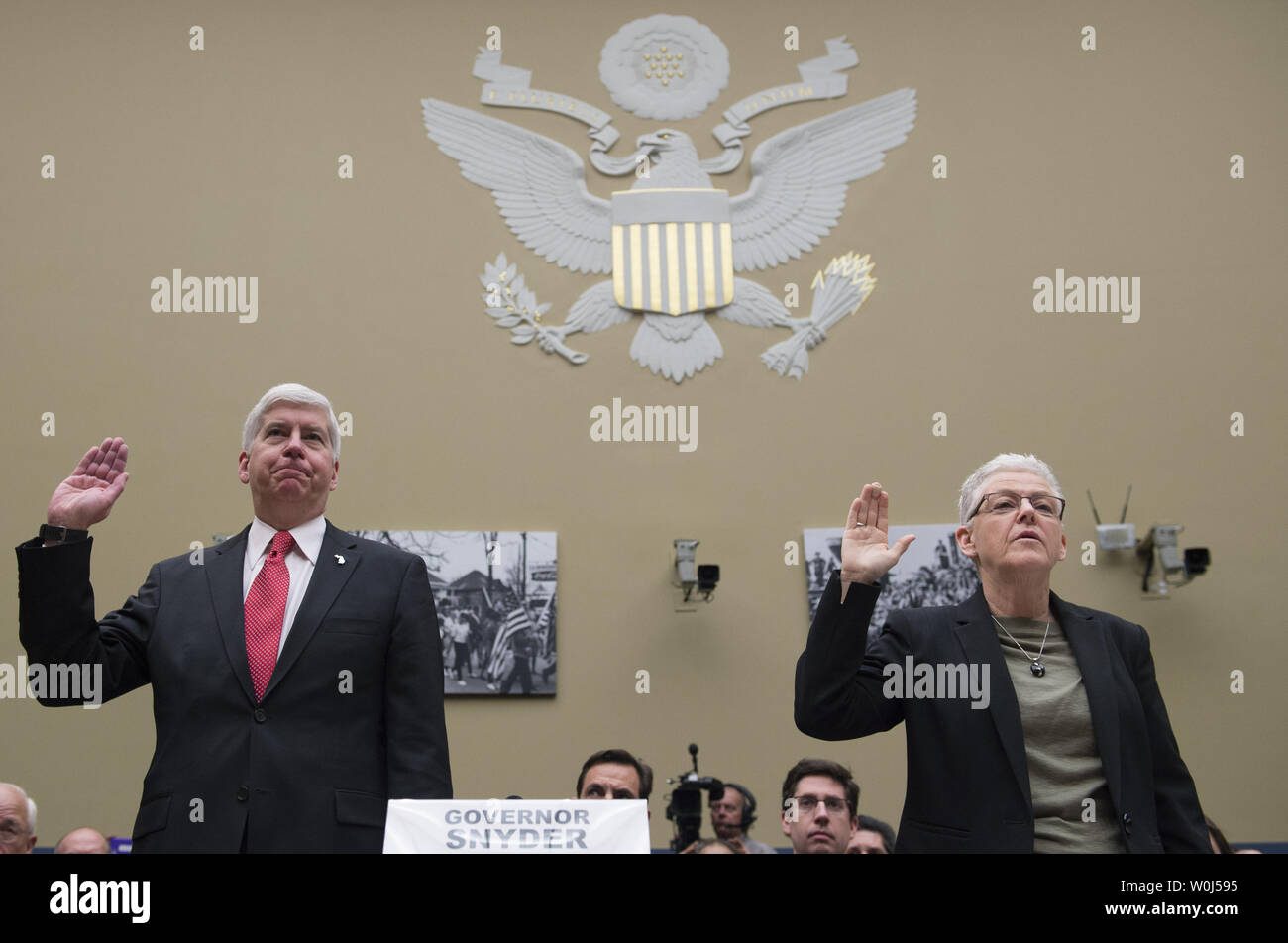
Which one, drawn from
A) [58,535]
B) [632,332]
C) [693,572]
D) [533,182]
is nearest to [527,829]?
[58,535]

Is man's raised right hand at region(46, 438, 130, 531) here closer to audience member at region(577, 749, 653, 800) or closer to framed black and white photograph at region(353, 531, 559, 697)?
audience member at region(577, 749, 653, 800)

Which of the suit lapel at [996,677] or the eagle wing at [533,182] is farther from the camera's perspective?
the eagle wing at [533,182]

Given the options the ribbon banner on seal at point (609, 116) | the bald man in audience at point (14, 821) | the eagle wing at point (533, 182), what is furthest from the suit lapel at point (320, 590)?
the ribbon banner on seal at point (609, 116)

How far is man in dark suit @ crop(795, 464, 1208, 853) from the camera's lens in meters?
2.49

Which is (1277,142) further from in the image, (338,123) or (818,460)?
(338,123)

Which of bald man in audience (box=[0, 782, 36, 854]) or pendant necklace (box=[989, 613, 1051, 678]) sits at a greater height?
pendant necklace (box=[989, 613, 1051, 678])

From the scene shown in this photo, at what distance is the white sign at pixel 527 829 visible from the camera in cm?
190

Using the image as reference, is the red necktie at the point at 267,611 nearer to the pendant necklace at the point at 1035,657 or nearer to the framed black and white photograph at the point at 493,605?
the pendant necklace at the point at 1035,657

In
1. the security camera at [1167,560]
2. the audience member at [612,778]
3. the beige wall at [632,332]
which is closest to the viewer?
the audience member at [612,778]

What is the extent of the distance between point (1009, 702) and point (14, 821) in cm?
363

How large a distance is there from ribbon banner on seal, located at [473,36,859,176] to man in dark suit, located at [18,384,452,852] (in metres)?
4.96

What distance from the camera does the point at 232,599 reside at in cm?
272

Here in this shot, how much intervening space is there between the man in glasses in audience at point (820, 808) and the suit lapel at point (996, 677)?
2.21 meters

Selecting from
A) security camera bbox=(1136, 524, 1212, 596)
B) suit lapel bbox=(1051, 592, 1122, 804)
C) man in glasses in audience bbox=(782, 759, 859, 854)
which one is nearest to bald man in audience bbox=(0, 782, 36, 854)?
man in glasses in audience bbox=(782, 759, 859, 854)
